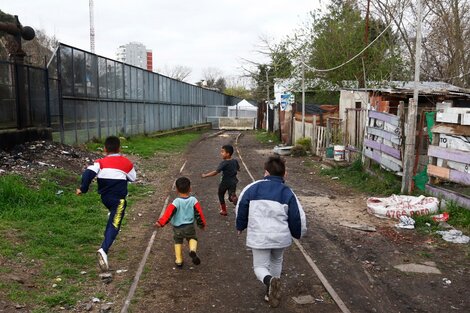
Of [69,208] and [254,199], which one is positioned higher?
[254,199]

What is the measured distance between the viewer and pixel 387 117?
38.3ft

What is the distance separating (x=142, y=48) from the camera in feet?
233

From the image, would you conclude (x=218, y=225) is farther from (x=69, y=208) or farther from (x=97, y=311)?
(x=97, y=311)

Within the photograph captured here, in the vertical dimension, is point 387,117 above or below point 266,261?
above

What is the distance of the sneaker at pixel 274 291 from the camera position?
4570mm

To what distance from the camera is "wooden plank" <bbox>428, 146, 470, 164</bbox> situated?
26.8ft

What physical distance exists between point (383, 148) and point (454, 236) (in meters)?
4.68

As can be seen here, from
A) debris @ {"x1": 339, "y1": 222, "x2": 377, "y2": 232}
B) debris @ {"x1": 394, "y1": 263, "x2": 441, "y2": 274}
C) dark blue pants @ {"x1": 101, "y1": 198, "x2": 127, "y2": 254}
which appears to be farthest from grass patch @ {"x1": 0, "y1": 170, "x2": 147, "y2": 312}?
debris @ {"x1": 339, "y1": 222, "x2": 377, "y2": 232}

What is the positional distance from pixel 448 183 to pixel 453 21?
68.6 feet

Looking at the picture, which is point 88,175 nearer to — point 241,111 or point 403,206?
point 403,206

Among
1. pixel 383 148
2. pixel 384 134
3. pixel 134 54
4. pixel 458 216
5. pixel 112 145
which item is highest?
pixel 134 54

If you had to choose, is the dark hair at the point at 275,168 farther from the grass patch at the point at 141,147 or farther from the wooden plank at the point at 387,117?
the grass patch at the point at 141,147

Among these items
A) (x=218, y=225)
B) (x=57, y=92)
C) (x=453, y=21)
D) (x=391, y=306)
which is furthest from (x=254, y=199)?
(x=453, y=21)

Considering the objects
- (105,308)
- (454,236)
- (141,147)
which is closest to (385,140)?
(454,236)
